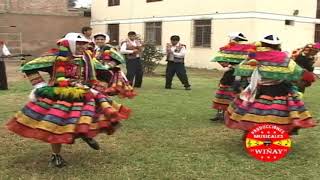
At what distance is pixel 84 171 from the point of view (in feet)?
18.0

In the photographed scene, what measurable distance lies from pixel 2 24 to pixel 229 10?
13625mm

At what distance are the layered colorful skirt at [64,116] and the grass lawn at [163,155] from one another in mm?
437

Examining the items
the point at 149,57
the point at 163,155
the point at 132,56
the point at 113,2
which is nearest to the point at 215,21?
the point at 149,57

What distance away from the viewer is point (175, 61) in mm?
14148

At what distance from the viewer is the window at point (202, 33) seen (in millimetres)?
23391

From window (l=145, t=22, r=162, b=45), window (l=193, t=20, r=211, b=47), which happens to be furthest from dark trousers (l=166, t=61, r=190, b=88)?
window (l=145, t=22, r=162, b=45)

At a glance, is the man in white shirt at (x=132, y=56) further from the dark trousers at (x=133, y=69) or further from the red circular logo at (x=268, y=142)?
the red circular logo at (x=268, y=142)

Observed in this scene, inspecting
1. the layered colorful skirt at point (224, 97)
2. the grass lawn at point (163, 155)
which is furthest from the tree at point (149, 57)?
the layered colorful skirt at point (224, 97)

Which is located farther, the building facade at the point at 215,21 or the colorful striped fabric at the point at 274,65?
the building facade at the point at 215,21

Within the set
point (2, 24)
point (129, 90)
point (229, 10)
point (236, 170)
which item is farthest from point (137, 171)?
point (2, 24)

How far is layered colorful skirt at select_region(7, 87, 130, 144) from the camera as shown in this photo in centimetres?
516

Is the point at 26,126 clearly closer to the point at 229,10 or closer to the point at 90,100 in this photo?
the point at 90,100

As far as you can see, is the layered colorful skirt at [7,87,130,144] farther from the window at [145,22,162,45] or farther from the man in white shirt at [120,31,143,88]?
the window at [145,22,162,45]

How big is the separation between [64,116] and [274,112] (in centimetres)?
240
